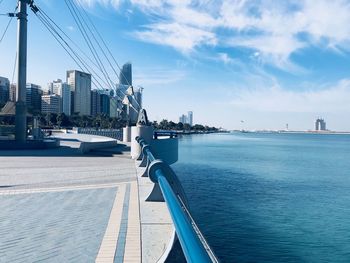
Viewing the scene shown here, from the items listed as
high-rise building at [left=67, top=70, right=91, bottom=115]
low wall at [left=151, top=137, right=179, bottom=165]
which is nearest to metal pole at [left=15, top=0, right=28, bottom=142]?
low wall at [left=151, top=137, right=179, bottom=165]

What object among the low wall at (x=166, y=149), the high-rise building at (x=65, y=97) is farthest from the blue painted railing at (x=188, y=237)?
the high-rise building at (x=65, y=97)

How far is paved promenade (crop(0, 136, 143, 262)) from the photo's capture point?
4.80 metres

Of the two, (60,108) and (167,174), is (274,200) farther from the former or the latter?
(60,108)

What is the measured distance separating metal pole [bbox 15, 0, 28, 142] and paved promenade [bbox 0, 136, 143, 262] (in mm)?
13513

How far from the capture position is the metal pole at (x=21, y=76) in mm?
24344

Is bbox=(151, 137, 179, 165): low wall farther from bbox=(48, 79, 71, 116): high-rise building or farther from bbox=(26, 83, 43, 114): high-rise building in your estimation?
bbox=(48, 79, 71, 116): high-rise building

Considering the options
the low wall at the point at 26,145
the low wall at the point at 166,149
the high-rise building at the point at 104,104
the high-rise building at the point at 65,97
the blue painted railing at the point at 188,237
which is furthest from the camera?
the high-rise building at the point at 104,104

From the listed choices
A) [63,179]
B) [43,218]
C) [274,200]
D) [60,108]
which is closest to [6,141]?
[63,179]

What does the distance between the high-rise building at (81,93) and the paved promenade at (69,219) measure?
129191 mm

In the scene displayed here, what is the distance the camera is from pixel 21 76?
24359 millimetres

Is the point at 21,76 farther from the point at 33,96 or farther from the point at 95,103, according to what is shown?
the point at 95,103

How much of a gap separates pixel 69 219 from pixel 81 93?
139m

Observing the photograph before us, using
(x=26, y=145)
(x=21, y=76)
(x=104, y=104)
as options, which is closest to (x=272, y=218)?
(x=26, y=145)

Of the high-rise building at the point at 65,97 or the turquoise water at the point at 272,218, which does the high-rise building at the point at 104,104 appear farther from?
the turquoise water at the point at 272,218
